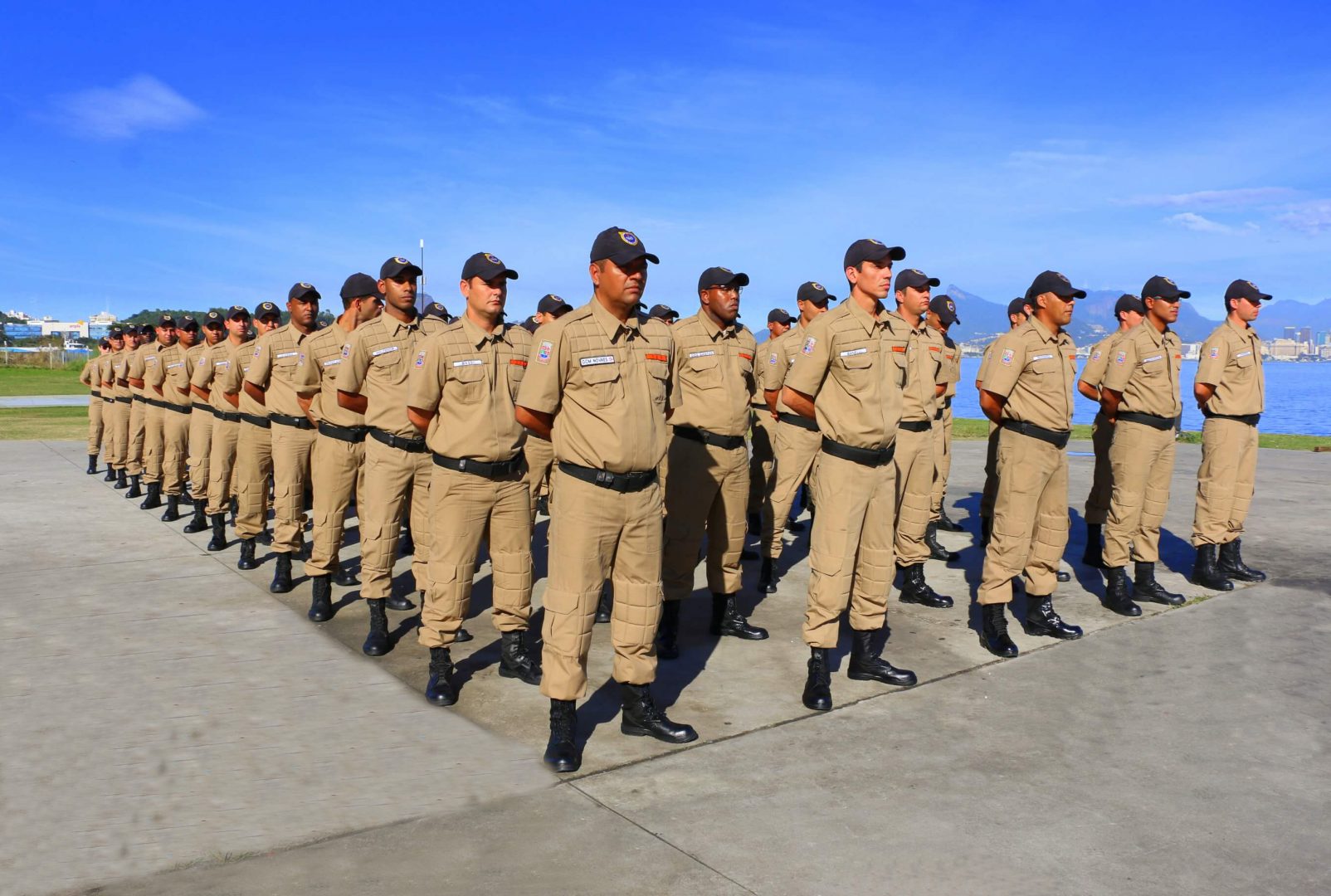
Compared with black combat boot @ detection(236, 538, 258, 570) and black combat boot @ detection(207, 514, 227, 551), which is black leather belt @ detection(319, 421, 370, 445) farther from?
black combat boot @ detection(207, 514, 227, 551)

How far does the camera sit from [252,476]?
827cm

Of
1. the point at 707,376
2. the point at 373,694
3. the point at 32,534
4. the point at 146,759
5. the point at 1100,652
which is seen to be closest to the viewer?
the point at 146,759

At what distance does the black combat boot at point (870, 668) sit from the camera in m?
5.35

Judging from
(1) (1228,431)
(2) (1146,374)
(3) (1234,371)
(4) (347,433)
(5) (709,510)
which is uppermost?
(3) (1234,371)

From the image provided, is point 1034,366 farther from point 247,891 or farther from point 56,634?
point 56,634

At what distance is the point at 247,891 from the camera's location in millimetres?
3160

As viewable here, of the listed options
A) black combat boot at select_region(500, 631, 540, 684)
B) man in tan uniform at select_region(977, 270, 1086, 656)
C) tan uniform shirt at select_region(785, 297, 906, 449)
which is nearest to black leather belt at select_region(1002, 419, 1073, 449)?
man in tan uniform at select_region(977, 270, 1086, 656)

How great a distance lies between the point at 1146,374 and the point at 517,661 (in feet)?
16.4

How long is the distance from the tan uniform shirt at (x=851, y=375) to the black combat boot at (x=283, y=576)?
14.1 feet

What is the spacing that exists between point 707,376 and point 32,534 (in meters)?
7.15

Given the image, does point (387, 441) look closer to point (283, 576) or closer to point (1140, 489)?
point (283, 576)

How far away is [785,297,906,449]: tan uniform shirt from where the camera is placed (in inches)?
199

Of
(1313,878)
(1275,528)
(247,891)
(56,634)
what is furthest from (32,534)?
(1275,528)

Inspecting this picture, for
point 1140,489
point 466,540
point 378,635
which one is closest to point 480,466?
point 466,540
